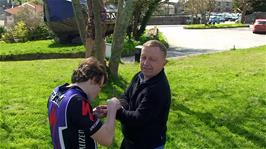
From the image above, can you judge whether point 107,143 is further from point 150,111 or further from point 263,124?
point 263,124

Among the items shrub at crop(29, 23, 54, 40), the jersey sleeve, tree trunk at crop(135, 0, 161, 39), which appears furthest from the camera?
shrub at crop(29, 23, 54, 40)

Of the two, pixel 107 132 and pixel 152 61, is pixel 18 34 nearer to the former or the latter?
pixel 152 61

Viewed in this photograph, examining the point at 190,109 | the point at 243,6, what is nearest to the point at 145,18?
the point at 190,109

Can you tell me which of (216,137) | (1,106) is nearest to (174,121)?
(216,137)

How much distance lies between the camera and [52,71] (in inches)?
448

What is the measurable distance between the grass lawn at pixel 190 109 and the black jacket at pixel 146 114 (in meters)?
2.28

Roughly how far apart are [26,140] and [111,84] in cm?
343

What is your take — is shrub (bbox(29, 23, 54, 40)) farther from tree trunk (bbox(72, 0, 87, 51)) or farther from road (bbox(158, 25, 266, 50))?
tree trunk (bbox(72, 0, 87, 51))

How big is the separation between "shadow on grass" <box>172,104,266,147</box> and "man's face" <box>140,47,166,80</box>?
10.5 feet

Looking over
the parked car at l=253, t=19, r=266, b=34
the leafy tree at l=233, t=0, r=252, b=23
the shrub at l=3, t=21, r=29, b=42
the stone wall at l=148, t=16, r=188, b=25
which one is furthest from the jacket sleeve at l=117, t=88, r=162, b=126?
the stone wall at l=148, t=16, r=188, b=25

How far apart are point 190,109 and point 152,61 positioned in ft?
13.7

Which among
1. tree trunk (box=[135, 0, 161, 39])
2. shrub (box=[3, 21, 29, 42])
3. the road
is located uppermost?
tree trunk (box=[135, 0, 161, 39])

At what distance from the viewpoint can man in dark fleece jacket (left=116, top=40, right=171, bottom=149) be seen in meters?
3.26

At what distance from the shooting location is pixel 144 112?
3.24 metres
